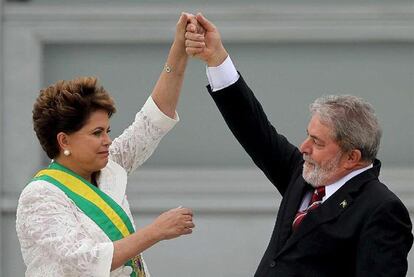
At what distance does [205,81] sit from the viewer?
6.69m

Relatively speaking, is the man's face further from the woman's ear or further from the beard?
the woman's ear

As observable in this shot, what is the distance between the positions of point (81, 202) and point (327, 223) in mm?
781

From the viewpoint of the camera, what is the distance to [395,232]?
148 inches

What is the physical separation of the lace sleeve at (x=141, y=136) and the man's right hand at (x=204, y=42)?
279 mm

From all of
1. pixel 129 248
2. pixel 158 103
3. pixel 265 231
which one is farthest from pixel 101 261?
pixel 265 231

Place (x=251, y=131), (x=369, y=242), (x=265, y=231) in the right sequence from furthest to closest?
(x=265, y=231)
(x=251, y=131)
(x=369, y=242)

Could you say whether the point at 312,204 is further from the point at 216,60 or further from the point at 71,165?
the point at 71,165

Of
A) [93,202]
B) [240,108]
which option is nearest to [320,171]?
[240,108]

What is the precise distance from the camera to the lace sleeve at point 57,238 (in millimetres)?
3832

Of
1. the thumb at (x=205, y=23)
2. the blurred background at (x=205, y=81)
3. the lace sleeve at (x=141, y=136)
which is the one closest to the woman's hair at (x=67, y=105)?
the lace sleeve at (x=141, y=136)

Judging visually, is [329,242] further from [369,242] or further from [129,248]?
[129,248]

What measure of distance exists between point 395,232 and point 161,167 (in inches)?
122

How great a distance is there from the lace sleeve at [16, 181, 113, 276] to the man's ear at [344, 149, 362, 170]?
31.2 inches

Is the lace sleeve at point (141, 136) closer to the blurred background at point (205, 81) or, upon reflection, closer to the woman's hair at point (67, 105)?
the woman's hair at point (67, 105)
